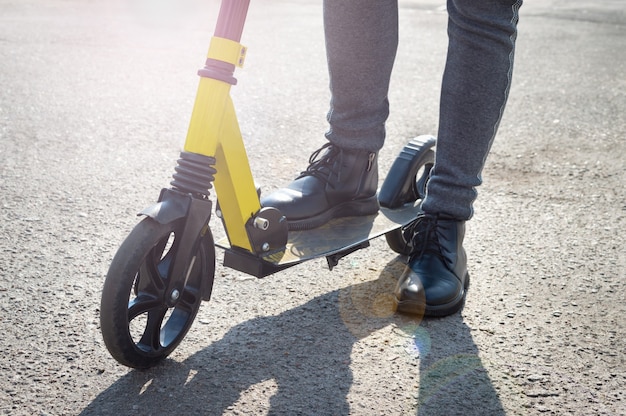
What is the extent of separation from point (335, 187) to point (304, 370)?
705mm

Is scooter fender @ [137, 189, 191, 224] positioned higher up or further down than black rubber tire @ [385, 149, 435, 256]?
higher up

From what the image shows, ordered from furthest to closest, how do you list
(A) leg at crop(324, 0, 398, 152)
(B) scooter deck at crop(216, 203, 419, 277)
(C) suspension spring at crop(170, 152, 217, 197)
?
1. (A) leg at crop(324, 0, 398, 152)
2. (B) scooter deck at crop(216, 203, 419, 277)
3. (C) suspension spring at crop(170, 152, 217, 197)

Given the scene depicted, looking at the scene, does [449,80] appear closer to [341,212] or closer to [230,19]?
[341,212]

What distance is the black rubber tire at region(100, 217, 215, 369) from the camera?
5.97 ft

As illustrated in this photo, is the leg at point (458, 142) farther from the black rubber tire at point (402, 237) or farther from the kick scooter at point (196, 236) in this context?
the kick scooter at point (196, 236)

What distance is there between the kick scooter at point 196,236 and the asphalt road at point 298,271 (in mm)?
143

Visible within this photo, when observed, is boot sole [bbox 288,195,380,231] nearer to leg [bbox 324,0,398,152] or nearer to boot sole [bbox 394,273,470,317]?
leg [bbox 324,0,398,152]

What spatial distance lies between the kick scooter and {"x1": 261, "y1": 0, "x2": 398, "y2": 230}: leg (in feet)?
0.88

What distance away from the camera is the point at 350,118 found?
2592mm

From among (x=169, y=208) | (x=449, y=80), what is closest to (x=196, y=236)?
(x=169, y=208)

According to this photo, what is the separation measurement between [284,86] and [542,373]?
3525 mm

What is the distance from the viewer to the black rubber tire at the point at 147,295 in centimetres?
182

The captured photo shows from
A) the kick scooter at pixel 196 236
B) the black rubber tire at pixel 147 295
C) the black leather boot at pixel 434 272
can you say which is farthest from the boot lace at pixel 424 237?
the black rubber tire at pixel 147 295

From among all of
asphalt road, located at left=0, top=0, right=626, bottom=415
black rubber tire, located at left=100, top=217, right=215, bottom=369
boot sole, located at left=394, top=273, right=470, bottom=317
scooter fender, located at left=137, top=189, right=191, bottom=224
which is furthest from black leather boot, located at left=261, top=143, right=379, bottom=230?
scooter fender, located at left=137, top=189, right=191, bottom=224
